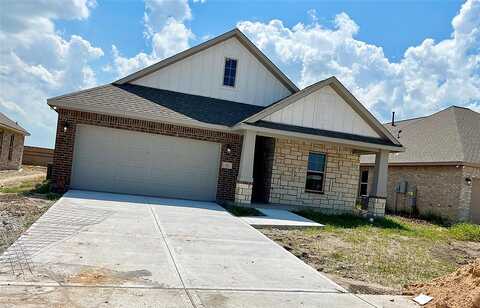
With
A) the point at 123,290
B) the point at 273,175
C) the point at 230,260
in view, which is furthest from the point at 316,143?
the point at 123,290

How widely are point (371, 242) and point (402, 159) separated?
12.6 m

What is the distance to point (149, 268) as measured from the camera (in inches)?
241

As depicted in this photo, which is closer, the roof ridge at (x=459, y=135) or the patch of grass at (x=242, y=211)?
the patch of grass at (x=242, y=211)

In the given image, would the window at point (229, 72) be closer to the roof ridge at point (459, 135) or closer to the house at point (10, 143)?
the roof ridge at point (459, 135)

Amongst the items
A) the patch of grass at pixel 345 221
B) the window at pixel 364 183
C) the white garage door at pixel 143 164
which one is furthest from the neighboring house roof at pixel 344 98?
the window at pixel 364 183

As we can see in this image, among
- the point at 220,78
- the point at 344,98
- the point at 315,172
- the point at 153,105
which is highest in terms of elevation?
the point at 220,78

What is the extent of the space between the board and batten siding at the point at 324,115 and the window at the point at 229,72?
11.9 ft

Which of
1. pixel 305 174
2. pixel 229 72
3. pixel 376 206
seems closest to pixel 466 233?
pixel 376 206

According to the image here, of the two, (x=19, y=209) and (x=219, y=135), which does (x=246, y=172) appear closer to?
(x=219, y=135)

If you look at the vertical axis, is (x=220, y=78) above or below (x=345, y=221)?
above

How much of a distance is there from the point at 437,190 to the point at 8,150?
25278mm

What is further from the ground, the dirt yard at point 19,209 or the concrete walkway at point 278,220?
the concrete walkway at point 278,220

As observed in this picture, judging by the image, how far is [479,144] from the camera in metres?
20.3

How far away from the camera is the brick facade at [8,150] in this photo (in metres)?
25.7
